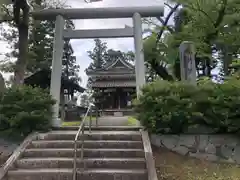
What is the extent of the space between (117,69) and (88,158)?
1956 centimetres

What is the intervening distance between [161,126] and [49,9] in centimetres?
520

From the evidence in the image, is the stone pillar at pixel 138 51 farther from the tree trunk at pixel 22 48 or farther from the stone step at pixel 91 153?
the tree trunk at pixel 22 48

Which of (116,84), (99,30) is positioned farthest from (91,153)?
(116,84)

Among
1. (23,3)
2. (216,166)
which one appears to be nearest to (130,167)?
(216,166)

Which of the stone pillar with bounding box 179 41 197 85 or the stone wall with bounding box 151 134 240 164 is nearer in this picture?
the stone wall with bounding box 151 134 240 164

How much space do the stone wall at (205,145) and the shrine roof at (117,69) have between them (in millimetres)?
18330

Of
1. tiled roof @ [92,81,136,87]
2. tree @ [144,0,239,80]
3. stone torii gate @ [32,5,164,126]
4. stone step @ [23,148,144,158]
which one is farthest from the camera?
tiled roof @ [92,81,136,87]

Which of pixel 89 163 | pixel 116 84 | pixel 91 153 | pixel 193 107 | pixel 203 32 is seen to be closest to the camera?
pixel 89 163

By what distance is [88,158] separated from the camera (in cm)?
579

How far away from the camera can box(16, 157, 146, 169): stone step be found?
556 centimetres

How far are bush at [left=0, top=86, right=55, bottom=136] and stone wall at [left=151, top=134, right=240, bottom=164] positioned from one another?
8.75 ft

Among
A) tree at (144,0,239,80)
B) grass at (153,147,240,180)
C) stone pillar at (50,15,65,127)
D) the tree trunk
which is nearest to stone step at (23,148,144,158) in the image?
grass at (153,147,240,180)

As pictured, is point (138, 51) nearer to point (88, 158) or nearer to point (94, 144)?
point (94, 144)

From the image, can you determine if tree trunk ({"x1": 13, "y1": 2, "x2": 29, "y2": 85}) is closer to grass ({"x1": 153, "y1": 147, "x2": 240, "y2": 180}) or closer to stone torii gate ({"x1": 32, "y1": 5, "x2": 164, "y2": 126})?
stone torii gate ({"x1": 32, "y1": 5, "x2": 164, "y2": 126})
